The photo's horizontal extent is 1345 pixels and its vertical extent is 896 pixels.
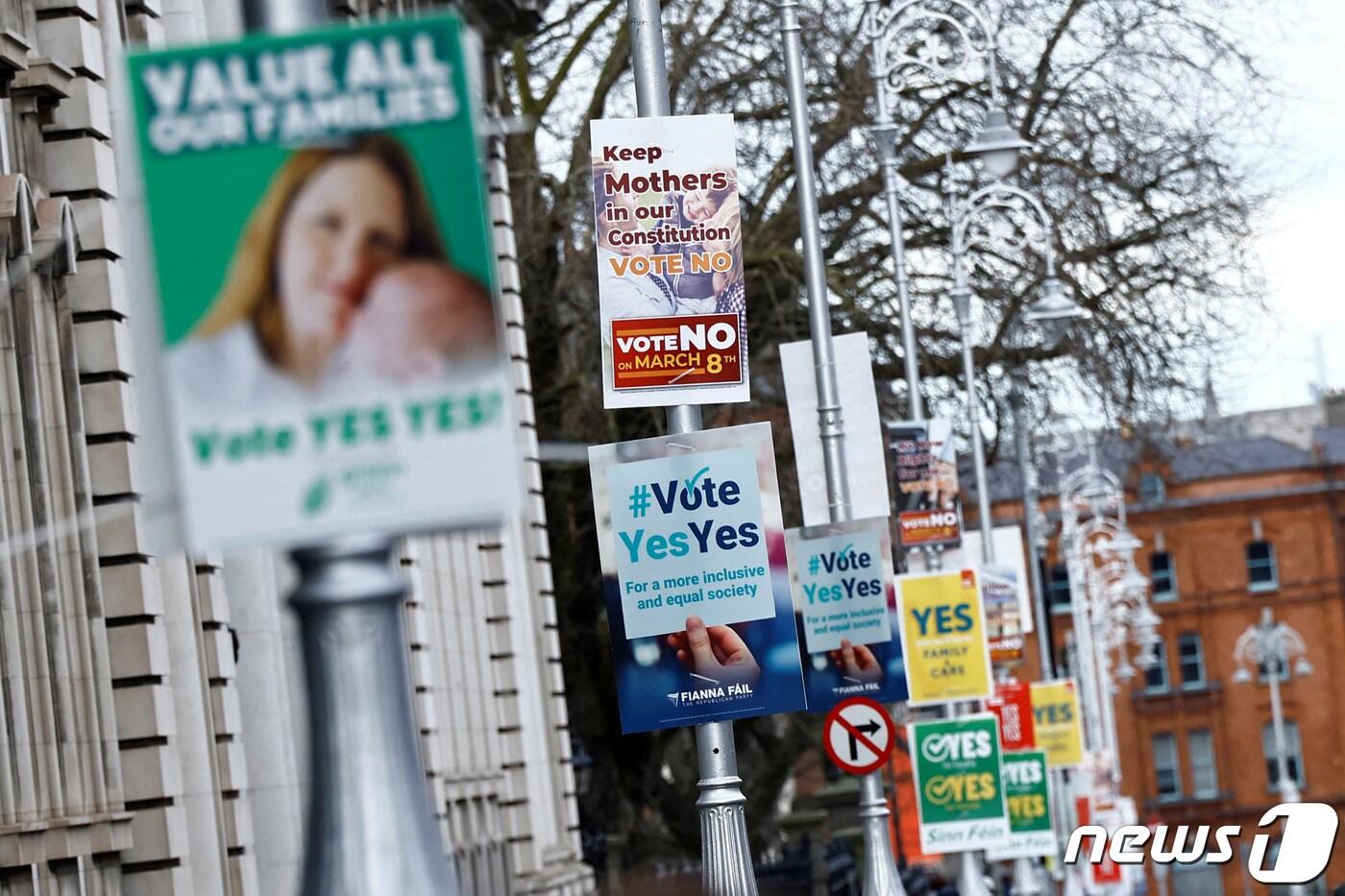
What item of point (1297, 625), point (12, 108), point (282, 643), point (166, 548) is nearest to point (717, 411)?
point (282, 643)

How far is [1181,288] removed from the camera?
31.5m

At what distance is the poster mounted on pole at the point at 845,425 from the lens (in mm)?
18531

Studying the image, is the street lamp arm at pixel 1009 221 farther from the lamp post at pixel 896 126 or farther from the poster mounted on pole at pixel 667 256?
the poster mounted on pole at pixel 667 256

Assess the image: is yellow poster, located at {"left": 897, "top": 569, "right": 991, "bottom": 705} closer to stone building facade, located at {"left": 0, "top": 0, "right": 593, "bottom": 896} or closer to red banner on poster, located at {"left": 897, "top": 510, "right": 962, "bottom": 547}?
red banner on poster, located at {"left": 897, "top": 510, "right": 962, "bottom": 547}

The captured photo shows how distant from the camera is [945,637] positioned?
22.6 metres

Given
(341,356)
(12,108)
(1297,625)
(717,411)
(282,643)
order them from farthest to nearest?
(1297,625)
(717,411)
(282,643)
(12,108)
(341,356)

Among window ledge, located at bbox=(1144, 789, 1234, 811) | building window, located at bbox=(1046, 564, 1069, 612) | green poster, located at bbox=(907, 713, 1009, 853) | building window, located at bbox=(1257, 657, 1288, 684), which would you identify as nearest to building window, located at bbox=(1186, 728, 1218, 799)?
window ledge, located at bbox=(1144, 789, 1234, 811)

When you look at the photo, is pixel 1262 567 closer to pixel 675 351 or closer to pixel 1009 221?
pixel 1009 221

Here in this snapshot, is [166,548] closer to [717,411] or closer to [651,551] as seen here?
[651,551]

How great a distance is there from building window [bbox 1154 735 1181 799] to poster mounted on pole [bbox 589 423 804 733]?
311 ft

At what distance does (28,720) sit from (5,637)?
1.74 ft

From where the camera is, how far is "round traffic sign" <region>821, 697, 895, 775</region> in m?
16.3

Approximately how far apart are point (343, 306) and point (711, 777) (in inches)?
330

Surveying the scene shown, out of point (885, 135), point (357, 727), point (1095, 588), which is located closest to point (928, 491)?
point (885, 135)
